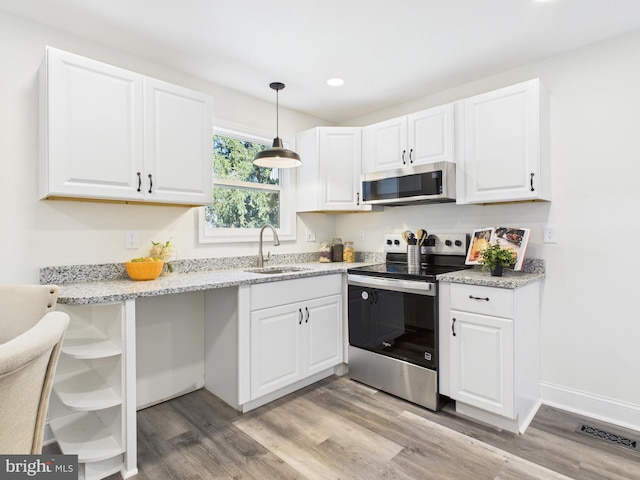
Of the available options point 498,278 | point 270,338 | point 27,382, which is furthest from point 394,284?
point 27,382

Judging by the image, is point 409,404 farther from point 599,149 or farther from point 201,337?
point 599,149

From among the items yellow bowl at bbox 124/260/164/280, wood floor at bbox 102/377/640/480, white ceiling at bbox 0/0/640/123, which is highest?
white ceiling at bbox 0/0/640/123

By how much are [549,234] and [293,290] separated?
1.82 metres

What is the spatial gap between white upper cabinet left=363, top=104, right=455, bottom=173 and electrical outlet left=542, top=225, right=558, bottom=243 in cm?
81

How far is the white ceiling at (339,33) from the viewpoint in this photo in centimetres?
189

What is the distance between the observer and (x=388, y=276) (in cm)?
254

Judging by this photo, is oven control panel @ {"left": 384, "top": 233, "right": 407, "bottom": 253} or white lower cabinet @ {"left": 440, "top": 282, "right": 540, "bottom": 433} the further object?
oven control panel @ {"left": 384, "top": 233, "right": 407, "bottom": 253}

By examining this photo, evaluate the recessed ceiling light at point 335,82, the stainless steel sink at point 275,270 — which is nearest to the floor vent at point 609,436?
the stainless steel sink at point 275,270

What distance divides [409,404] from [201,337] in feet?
5.24

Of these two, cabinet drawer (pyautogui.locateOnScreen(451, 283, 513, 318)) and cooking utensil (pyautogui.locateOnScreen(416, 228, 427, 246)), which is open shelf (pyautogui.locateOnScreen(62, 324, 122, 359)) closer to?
cabinet drawer (pyautogui.locateOnScreen(451, 283, 513, 318))

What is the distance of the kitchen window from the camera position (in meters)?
2.88

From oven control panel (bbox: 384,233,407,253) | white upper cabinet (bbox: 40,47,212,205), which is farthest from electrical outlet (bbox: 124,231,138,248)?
oven control panel (bbox: 384,233,407,253)

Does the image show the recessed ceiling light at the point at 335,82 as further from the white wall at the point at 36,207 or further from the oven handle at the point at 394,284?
the oven handle at the point at 394,284

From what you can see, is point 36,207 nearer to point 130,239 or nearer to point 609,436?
point 130,239
